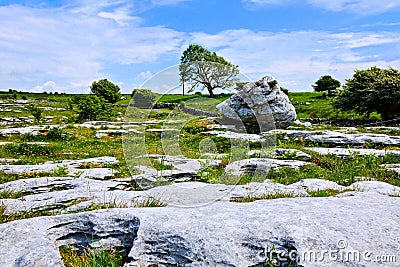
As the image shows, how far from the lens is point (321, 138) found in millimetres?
20172

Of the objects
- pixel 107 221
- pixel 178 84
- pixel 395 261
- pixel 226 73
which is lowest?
pixel 395 261

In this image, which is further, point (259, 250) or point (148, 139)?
point (148, 139)

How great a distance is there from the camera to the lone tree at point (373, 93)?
107ft

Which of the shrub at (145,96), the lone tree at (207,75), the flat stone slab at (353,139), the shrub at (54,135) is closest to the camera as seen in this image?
the lone tree at (207,75)

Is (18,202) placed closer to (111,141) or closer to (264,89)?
(111,141)

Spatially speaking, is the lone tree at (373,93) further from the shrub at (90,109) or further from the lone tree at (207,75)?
the shrub at (90,109)

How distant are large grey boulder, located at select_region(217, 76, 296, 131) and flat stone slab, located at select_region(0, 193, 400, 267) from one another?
21165mm

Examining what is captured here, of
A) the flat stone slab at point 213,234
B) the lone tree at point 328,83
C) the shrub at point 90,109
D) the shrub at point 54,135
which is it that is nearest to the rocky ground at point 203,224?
the flat stone slab at point 213,234

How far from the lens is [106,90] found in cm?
6600

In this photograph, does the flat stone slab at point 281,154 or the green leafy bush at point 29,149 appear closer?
the flat stone slab at point 281,154

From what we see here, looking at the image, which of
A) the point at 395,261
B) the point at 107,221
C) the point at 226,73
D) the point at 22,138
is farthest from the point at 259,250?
the point at 22,138

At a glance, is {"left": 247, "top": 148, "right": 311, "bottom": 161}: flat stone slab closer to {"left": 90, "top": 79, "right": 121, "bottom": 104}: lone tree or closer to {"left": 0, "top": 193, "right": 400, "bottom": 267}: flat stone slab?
{"left": 0, "top": 193, "right": 400, "bottom": 267}: flat stone slab

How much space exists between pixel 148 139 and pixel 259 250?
20.1 metres

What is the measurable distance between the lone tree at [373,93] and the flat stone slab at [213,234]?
1201 inches
